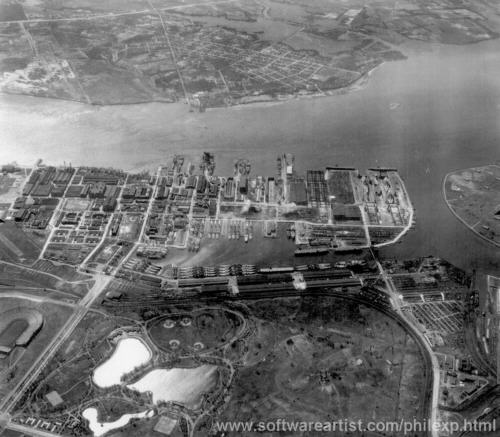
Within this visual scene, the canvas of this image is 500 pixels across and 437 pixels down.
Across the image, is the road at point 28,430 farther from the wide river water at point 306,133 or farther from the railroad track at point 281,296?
the wide river water at point 306,133

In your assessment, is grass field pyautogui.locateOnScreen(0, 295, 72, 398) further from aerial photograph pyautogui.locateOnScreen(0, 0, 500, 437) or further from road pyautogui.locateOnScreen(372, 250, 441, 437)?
road pyautogui.locateOnScreen(372, 250, 441, 437)

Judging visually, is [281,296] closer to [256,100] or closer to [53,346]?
[53,346]

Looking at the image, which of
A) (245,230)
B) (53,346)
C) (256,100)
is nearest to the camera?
(53,346)

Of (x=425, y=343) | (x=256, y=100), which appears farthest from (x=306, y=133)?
(x=425, y=343)

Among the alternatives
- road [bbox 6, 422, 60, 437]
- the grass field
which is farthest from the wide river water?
road [bbox 6, 422, 60, 437]

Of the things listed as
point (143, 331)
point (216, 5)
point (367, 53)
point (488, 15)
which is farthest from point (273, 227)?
point (488, 15)

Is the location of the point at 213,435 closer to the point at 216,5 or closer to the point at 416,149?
the point at 416,149
